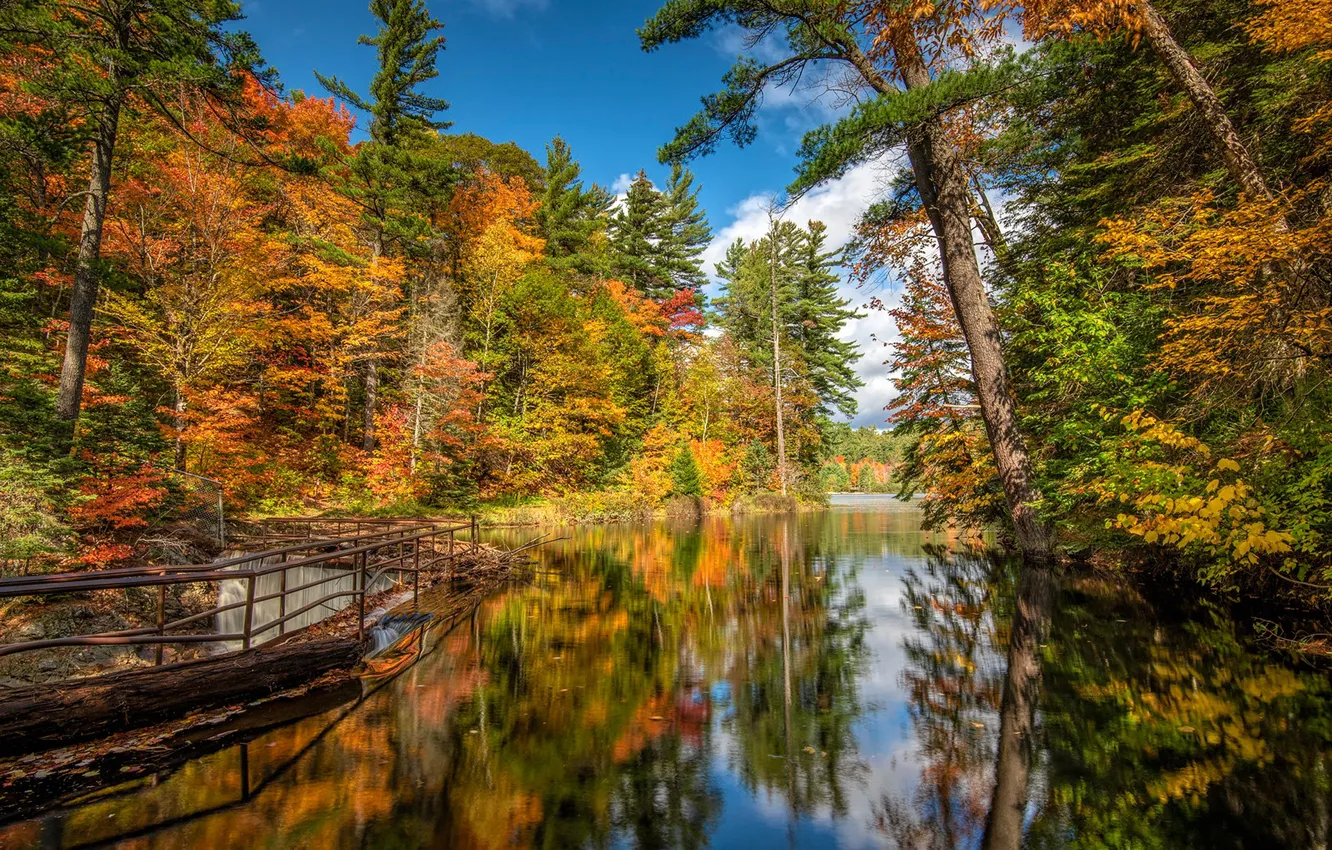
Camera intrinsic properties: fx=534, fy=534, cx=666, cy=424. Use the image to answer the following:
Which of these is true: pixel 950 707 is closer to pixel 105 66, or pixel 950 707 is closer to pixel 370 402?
pixel 105 66

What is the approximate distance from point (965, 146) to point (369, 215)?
21.0 metres

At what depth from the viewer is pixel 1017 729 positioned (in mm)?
4273

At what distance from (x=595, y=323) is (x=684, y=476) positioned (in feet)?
31.7

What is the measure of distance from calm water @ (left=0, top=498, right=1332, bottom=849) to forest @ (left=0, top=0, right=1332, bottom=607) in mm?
1803

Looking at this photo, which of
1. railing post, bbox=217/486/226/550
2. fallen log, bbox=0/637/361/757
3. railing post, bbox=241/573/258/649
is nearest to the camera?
fallen log, bbox=0/637/361/757

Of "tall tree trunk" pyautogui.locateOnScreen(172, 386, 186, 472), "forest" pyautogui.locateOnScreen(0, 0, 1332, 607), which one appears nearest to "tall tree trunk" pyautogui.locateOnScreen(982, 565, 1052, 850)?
"forest" pyautogui.locateOnScreen(0, 0, 1332, 607)

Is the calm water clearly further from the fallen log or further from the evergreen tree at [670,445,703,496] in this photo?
the evergreen tree at [670,445,703,496]

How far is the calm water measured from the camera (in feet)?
10.2

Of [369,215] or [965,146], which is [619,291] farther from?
[965,146]

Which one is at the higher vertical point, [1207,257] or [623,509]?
[1207,257]

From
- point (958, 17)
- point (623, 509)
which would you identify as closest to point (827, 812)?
point (958, 17)

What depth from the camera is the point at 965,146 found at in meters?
11.7

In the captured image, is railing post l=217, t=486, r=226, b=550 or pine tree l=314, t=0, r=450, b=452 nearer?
railing post l=217, t=486, r=226, b=550

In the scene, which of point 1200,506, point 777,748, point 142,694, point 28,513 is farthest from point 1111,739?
point 28,513
